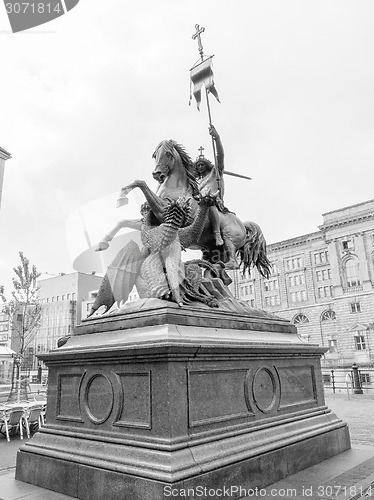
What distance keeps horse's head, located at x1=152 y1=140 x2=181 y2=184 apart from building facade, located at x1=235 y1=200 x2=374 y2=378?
122 ft

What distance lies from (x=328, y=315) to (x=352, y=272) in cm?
717

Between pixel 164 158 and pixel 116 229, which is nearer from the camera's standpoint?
pixel 116 229

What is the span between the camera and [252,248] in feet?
24.1

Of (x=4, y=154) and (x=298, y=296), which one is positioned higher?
(x=4, y=154)

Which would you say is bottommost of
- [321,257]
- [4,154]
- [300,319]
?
[300,319]

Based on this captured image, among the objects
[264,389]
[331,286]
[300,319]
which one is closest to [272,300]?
[300,319]

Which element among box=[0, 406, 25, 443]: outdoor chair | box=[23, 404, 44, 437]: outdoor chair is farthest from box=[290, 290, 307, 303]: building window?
box=[0, 406, 25, 443]: outdoor chair

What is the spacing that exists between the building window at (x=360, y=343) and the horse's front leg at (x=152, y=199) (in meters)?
49.9

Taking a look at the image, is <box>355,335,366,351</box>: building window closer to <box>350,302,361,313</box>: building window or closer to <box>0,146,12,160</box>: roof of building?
<box>350,302,361,313</box>: building window

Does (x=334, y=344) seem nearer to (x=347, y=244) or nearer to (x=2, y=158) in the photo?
(x=347, y=244)

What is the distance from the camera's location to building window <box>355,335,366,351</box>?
49125 mm

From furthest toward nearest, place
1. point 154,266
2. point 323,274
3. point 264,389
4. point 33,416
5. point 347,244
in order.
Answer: point 323,274
point 347,244
point 33,416
point 154,266
point 264,389

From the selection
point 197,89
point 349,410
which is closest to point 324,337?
point 349,410

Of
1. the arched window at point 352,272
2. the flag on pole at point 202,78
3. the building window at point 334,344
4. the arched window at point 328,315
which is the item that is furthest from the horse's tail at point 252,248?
the arched window at point 328,315
